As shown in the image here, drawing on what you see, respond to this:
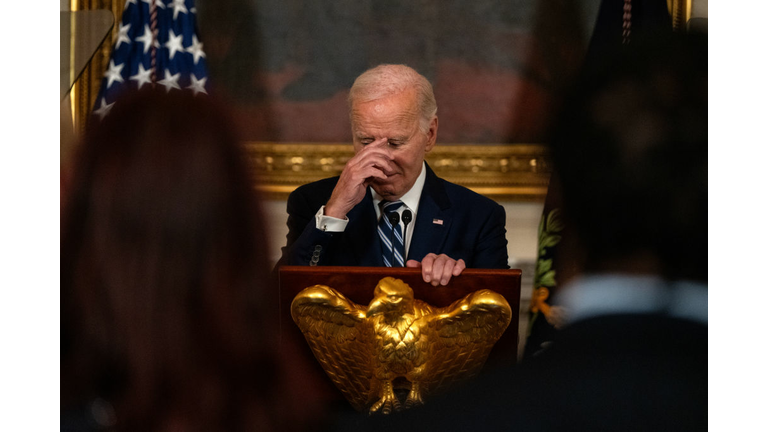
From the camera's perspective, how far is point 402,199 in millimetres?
3330

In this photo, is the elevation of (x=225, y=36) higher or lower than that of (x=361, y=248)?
higher

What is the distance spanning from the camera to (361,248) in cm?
318

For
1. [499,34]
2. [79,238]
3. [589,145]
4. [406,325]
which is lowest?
[406,325]

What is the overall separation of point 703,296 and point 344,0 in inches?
159

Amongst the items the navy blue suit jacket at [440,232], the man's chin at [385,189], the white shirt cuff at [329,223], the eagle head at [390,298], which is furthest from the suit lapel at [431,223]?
the eagle head at [390,298]

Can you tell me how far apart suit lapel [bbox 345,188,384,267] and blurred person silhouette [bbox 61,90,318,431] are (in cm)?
190

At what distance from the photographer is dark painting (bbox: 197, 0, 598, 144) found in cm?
485

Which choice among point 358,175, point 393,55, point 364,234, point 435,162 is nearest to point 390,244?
point 364,234

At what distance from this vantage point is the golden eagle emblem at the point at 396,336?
2170 mm

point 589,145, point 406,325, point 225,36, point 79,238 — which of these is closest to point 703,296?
point 589,145

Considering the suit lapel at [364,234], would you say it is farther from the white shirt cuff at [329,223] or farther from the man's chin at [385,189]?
the white shirt cuff at [329,223]

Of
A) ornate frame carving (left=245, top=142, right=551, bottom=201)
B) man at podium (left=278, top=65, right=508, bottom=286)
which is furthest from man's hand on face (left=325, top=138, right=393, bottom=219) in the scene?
ornate frame carving (left=245, top=142, right=551, bottom=201)

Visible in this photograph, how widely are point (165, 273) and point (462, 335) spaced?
1.24 meters

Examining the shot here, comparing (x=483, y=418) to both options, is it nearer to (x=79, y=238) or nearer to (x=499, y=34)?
(x=79, y=238)
